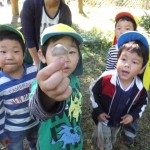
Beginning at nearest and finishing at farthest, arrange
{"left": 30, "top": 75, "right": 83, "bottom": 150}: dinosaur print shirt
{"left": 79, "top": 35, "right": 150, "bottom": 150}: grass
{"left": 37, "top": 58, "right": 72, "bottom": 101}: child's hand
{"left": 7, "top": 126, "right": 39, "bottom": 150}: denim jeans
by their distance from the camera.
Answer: {"left": 37, "top": 58, "right": 72, "bottom": 101}: child's hand → {"left": 30, "top": 75, "right": 83, "bottom": 150}: dinosaur print shirt → {"left": 7, "top": 126, "right": 39, "bottom": 150}: denim jeans → {"left": 79, "top": 35, "right": 150, "bottom": 150}: grass

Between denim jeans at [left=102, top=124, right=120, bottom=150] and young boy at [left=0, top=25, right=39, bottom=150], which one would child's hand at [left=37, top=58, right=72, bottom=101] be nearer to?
young boy at [left=0, top=25, right=39, bottom=150]

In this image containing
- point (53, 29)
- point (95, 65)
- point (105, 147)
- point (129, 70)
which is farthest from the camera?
point (95, 65)

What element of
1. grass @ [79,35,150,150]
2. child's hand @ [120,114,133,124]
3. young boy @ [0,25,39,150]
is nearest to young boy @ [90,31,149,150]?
child's hand @ [120,114,133,124]

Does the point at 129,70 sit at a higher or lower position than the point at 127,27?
lower

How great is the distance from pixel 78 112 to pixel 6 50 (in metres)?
0.64

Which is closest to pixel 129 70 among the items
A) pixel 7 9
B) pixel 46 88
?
pixel 46 88

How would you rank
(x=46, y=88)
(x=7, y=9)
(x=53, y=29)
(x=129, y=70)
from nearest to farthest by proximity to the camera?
(x=46, y=88) < (x=53, y=29) < (x=129, y=70) < (x=7, y=9)

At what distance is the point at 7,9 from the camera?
28.7ft

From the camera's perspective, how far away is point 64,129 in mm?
1554

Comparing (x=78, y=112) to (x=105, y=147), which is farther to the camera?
(x=105, y=147)

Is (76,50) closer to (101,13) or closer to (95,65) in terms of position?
(95,65)

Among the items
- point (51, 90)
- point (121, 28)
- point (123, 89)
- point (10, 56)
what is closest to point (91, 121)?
point (123, 89)

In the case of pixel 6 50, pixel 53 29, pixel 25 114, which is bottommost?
pixel 25 114

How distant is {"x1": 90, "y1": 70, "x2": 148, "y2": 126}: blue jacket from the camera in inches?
80.0
